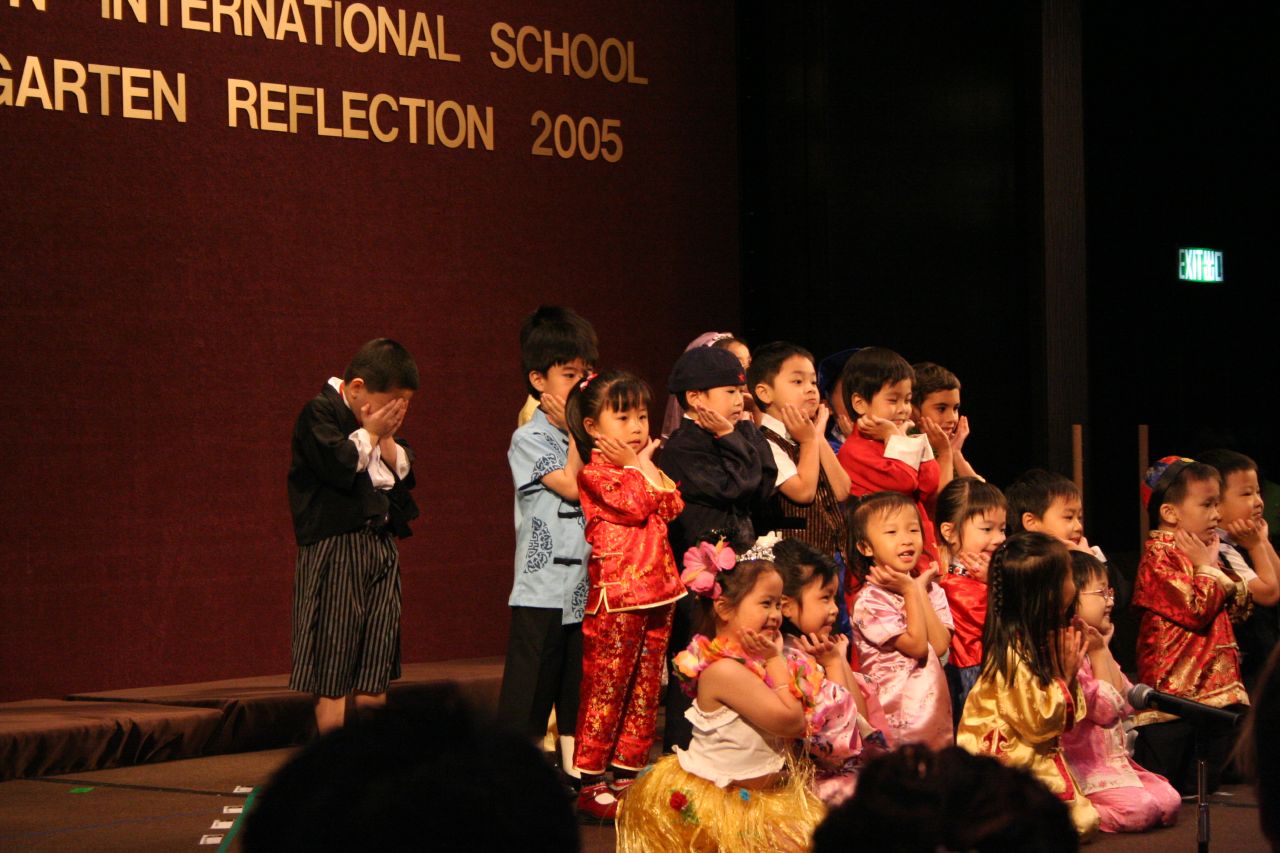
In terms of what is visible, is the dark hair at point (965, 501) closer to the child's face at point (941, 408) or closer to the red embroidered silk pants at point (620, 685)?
the child's face at point (941, 408)

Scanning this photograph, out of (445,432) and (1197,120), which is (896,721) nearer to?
(445,432)

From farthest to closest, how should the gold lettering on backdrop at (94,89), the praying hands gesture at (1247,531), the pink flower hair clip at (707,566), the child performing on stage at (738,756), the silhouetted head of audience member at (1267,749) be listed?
the gold lettering on backdrop at (94,89) → the praying hands gesture at (1247,531) → the pink flower hair clip at (707,566) → the child performing on stage at (738,756) → the silhouetted head of audience member at (1267,749)

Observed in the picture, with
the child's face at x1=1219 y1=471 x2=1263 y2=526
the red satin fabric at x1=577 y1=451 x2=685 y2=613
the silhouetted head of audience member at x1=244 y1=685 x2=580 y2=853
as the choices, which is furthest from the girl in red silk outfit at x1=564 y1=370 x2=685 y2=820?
the silhouetted head of audience member at x1=244 y1=685 x2=580 y2=853

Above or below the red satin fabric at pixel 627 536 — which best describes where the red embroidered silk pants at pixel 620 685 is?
below

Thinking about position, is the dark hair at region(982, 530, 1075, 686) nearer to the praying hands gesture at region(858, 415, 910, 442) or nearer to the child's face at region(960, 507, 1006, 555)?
the child's face at region(960, 507, 1006, 555)

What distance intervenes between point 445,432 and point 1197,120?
4.40 m

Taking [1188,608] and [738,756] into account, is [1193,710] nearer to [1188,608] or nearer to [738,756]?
[738,756]

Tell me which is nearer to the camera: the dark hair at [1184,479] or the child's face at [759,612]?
the child's face at [759,612]

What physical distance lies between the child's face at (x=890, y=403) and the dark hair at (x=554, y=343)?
82 cm

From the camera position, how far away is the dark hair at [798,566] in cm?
377

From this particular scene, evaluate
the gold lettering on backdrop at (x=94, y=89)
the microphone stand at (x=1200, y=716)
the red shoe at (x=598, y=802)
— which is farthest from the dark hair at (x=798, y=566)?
the gold lettering on backdrop at (x=94, y=89)

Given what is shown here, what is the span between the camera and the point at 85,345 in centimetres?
540

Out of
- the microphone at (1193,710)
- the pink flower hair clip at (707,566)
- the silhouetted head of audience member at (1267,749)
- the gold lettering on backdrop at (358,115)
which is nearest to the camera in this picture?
the silhouetted head of audience member at (1267,749)

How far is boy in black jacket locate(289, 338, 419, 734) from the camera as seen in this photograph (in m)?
4.35
